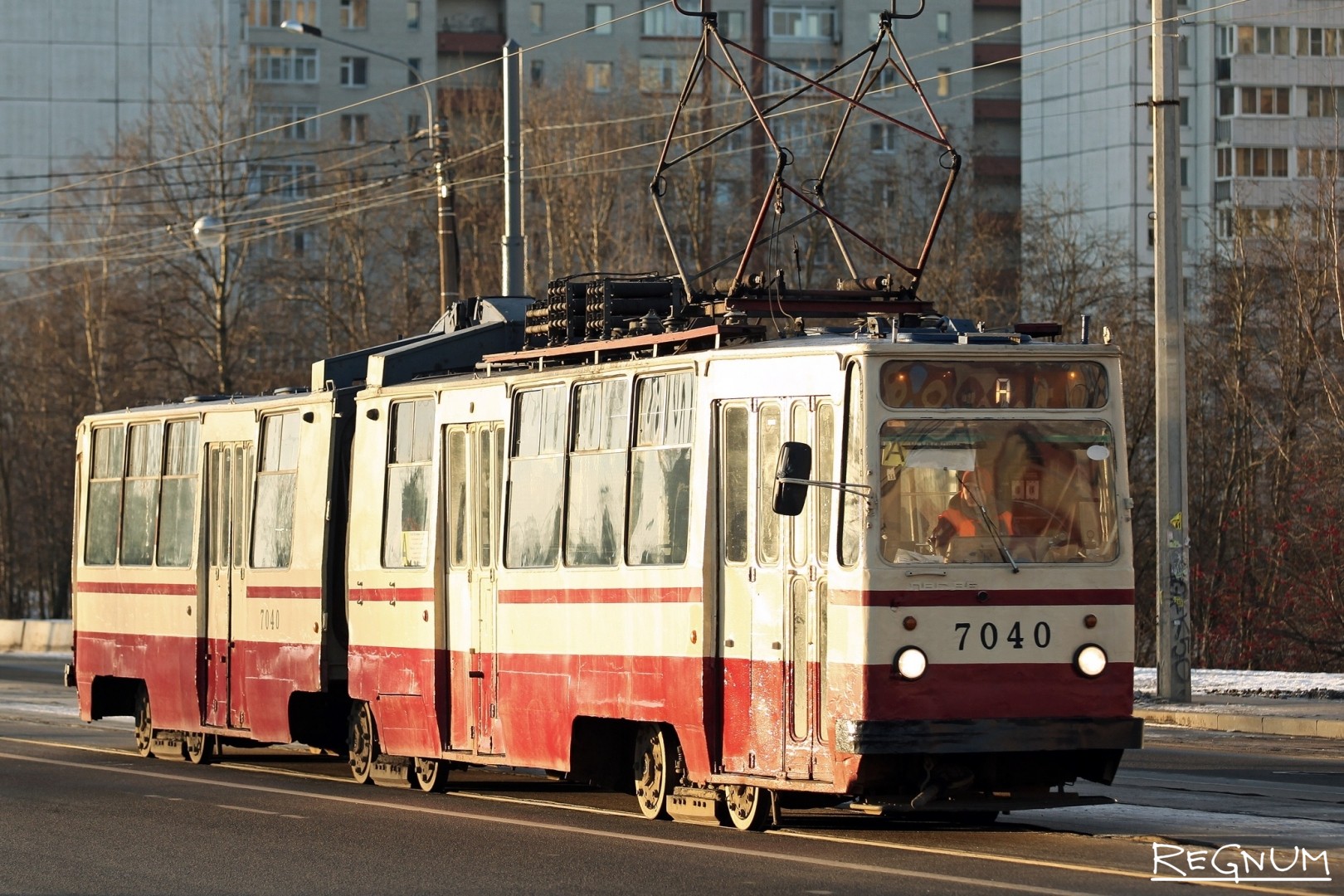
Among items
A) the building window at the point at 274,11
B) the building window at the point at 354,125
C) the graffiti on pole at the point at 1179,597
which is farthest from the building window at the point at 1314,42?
the graffiti on pole at the point at 1179,597

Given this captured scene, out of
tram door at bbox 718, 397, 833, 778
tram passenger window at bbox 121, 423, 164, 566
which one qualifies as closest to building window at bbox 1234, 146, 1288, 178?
tram passenger window at bbox 121, 423, 164, 566

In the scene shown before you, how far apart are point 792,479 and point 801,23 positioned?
8668cm

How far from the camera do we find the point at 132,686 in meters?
23.1

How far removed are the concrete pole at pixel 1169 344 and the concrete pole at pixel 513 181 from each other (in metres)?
8.08

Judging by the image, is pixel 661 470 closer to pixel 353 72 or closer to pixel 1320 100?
pixel 1320 100

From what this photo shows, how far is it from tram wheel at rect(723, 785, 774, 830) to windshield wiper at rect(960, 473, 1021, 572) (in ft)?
6.75

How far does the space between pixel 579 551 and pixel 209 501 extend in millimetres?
6608

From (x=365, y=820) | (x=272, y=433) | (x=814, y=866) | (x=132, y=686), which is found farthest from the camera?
(x=132, y=686)

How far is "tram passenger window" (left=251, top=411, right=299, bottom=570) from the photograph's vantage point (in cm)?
1964

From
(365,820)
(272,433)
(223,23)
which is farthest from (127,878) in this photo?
(223,23)

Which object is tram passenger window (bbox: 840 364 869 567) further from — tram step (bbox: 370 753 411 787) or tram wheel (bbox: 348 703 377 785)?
tram wheel (bbox: 348 703 377 785)

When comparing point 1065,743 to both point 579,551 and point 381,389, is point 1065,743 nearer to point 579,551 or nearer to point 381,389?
point 579,551

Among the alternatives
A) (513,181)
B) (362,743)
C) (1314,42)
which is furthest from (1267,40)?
(362,743)

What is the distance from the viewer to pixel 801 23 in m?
97.5
